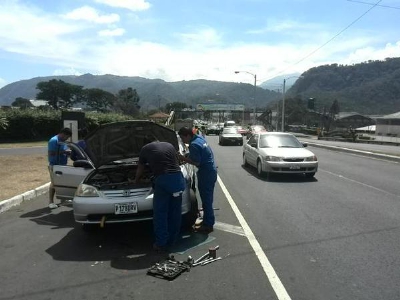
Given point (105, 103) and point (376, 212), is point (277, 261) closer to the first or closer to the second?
point (376, 212)

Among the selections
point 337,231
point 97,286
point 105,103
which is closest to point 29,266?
point 97,286

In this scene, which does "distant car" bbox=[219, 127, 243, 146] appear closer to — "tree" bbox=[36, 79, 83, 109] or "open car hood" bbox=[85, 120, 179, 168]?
"open car hood" bbox=[85, 120, 179, 168]

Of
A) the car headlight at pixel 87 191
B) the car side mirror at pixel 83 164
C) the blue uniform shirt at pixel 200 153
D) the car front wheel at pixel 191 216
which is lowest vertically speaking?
the car front wheel at pixel 191 216

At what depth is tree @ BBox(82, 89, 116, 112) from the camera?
132875mm

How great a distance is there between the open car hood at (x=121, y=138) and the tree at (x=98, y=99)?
127 m

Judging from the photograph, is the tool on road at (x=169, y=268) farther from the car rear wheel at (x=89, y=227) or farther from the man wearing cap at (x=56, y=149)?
the man wearing cap at (x=56, y=149)

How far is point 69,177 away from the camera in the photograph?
8016 mm

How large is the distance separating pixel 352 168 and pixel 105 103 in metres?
126

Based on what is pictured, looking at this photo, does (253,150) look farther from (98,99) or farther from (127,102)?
(98,99)

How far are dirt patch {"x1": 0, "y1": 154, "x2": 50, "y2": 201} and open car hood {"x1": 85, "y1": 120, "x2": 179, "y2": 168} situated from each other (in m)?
2.87

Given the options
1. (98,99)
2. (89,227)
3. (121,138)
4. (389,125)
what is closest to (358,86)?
(389,125)

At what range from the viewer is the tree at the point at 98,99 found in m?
133

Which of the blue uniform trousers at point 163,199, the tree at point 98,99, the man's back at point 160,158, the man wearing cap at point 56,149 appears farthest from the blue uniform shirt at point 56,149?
the tree at point 98,99

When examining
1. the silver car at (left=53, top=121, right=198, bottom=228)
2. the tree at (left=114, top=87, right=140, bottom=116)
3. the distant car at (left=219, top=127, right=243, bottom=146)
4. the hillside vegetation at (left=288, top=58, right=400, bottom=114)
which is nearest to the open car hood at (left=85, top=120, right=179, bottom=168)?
the silver car at (left=53, top=121, right=198, bottom=228)
